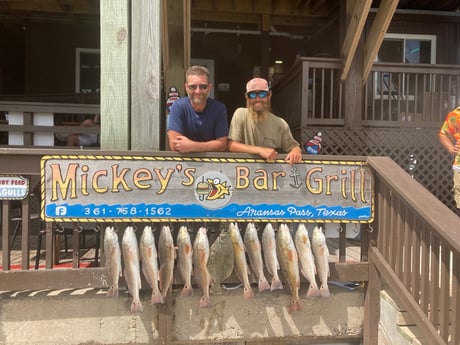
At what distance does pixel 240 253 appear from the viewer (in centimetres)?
292

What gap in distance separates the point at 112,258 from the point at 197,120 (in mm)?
1207

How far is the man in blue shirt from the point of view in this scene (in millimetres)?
2951

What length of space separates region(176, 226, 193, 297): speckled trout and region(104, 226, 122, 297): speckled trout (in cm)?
44

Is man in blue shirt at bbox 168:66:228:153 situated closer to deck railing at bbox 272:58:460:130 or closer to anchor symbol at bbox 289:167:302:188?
anchor symbol at bbox 289:167:302:188

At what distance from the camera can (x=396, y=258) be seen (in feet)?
9.58

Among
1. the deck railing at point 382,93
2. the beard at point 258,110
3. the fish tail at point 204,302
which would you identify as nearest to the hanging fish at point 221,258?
the fish tail at point 204,302


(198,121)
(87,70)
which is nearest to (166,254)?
(198,121)

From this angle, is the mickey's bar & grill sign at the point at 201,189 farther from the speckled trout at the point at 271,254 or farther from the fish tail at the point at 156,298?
the fish tail at the point at 156,298

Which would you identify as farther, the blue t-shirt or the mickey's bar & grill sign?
the blue t-shirt

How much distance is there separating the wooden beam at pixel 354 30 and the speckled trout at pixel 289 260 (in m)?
3.47

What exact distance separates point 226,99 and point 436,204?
6.71 meters

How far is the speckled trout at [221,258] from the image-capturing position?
9.48 feet

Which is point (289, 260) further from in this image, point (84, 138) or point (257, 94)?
point (84, 138)

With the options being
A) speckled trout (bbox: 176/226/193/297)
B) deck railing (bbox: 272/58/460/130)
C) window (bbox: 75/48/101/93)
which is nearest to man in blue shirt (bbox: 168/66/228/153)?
speckled trout (bbox: 176/226/193/297)
